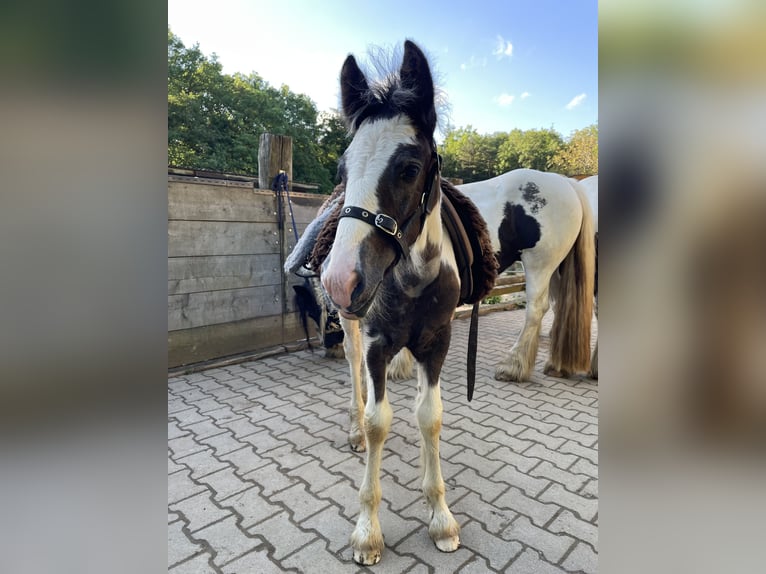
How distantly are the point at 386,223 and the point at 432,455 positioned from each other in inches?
45.9

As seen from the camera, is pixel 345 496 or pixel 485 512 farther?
pixel 345 496

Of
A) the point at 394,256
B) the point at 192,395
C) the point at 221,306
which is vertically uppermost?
the point at 394,256

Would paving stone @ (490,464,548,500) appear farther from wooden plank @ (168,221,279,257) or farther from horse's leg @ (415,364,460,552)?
wooden plank @ (168,221,279,257)

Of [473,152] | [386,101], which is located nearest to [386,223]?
[386,101]

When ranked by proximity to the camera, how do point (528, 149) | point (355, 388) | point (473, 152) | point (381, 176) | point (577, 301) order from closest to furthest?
point (381, 176) < point (355, 388) < point (577, 301) < point (528, 149) < point (473, 152)

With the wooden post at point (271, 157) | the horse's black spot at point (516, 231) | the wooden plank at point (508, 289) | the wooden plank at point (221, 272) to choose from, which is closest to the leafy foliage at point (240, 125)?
the wooden plank at point (508, 289)

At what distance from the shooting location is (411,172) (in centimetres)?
134

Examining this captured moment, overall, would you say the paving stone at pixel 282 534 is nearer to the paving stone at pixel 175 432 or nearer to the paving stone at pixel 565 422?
the paving stone at pixel 175 432

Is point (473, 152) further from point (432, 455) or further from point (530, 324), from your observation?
point (432, 455)

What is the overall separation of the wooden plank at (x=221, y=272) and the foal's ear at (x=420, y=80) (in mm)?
3138
